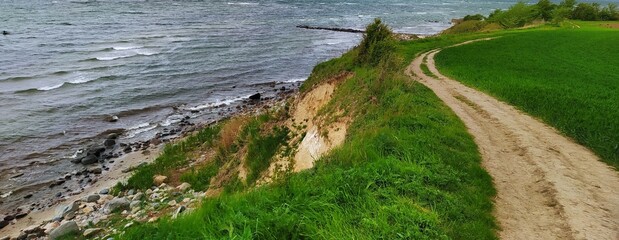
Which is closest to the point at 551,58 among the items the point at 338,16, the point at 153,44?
the point at 153,44

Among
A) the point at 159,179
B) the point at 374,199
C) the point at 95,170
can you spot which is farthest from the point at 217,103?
the point at 374,199

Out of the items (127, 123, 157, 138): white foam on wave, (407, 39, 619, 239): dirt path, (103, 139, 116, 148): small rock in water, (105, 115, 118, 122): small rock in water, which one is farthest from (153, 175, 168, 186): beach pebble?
(407, 39, 619, 239): dirt path

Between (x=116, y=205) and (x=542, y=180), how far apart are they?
1618cm

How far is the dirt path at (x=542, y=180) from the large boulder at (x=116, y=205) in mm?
14633

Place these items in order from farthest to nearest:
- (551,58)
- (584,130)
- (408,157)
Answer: (551,58)
(584,130)
(408,157)

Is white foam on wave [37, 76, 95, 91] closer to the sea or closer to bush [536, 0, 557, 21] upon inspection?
the sea

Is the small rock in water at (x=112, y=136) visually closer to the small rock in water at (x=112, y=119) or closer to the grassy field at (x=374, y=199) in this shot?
the small rock in water at (x=112, y=119)

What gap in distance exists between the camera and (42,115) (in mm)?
29828

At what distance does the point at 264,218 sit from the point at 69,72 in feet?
139

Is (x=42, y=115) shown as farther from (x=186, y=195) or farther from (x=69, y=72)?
(x=186, y=195)

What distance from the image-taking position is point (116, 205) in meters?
16.8

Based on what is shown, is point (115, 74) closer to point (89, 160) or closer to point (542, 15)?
point (89, 160)

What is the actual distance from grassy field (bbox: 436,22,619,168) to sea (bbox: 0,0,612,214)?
2071cm

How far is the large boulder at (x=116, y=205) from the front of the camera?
16.7 m
